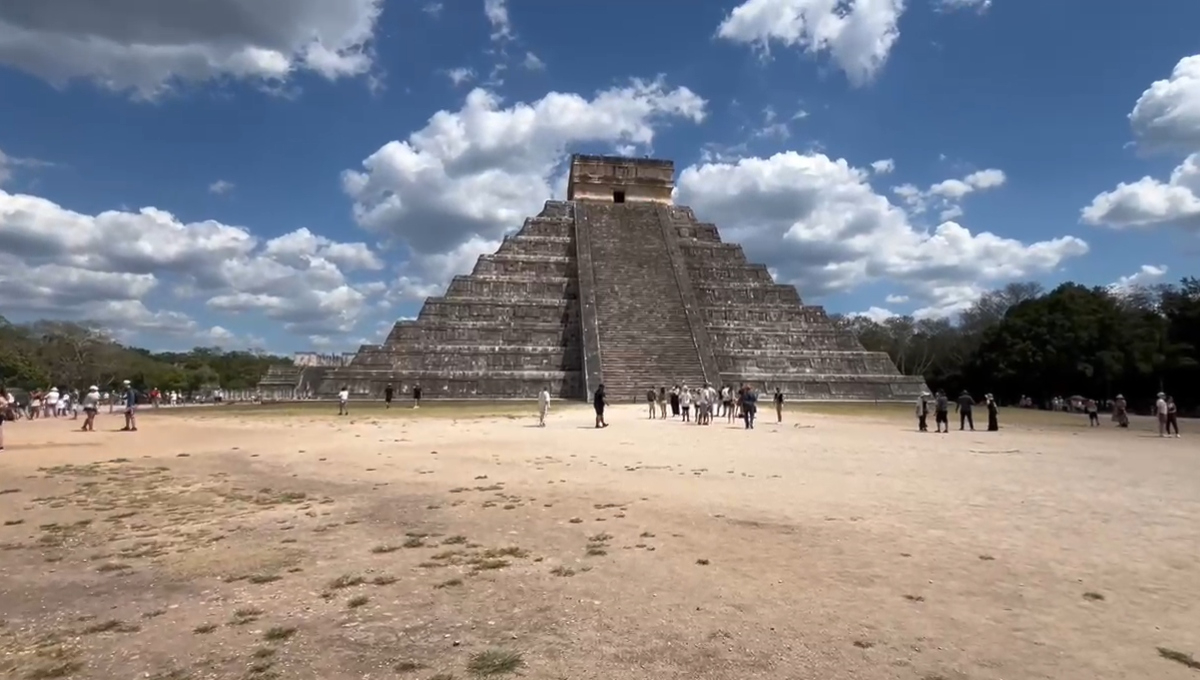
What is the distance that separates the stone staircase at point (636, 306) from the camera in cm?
2676

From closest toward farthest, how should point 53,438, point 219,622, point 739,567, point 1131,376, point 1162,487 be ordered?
1. point 219,622
2. point 739,567
3. point 1162,487
4. point 53,438
5. point 1131,376

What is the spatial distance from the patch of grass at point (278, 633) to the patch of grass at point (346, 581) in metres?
0.69

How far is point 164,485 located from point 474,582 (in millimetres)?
→ 5810

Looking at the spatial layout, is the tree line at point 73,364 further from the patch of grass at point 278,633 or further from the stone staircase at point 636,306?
the patch of grass at point 278,633

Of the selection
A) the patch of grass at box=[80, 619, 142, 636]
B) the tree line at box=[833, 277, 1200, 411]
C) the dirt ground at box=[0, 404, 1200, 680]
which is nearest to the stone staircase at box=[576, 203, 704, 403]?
the tree line at box=[833, 277, 1200, 411]

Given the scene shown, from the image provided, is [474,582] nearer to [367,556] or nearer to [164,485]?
[367,556]

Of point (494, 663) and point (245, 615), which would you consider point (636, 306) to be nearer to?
point (245, 615)

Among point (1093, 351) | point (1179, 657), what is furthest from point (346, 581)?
point (1093, 351)

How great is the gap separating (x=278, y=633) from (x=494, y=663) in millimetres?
1187

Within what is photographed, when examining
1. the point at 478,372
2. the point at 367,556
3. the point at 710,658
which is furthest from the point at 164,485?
the point at 478,372

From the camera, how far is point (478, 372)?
2781 centimetres

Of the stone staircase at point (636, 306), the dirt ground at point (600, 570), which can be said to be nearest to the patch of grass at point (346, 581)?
the dirt ground at point (600, 570)

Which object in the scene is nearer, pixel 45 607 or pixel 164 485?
pixel 45 607

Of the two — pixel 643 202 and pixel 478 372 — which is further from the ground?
pixel 643 202
